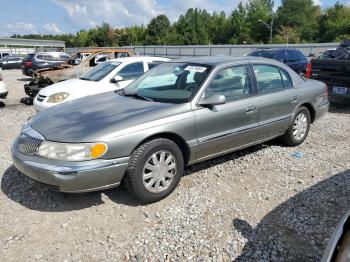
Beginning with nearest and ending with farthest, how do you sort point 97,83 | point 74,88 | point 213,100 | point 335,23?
point 213,100
point 74,88
point 97,83
point 335,23

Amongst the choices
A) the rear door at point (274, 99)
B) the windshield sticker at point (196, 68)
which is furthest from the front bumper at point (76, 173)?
the rear door at point (274, 99)

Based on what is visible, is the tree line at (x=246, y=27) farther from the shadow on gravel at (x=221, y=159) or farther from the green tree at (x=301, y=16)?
the shadow on gravel at (x=221, y=159)

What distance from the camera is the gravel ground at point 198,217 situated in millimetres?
3152

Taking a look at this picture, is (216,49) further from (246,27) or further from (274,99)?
(246,27)

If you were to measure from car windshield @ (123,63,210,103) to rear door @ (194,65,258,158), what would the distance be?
0.20 metres

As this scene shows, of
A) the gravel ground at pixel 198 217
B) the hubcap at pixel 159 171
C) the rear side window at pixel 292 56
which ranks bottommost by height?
the gravel ground at pixel 198 217

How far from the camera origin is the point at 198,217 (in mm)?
→ 3697

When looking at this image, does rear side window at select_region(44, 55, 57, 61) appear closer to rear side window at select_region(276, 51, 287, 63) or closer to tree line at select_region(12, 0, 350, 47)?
rear side window at select_region(276, 51, 287, 63)

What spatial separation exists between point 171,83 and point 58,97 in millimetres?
3853

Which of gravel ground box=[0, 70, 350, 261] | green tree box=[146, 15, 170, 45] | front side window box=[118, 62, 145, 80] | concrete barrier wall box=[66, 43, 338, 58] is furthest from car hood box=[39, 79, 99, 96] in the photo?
green tree box=[146, 15, 170, 45]

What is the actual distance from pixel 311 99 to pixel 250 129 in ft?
5.38

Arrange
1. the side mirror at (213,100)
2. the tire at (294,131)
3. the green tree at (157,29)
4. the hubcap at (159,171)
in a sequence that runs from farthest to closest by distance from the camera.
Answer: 1. the green tree at (157,29)
2. the tire at (294,131)
3. the side mirror at (213,100)
4. the hubcap at (159,171)

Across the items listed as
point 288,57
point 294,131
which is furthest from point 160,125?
point 288,57

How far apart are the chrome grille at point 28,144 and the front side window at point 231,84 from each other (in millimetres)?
2037
